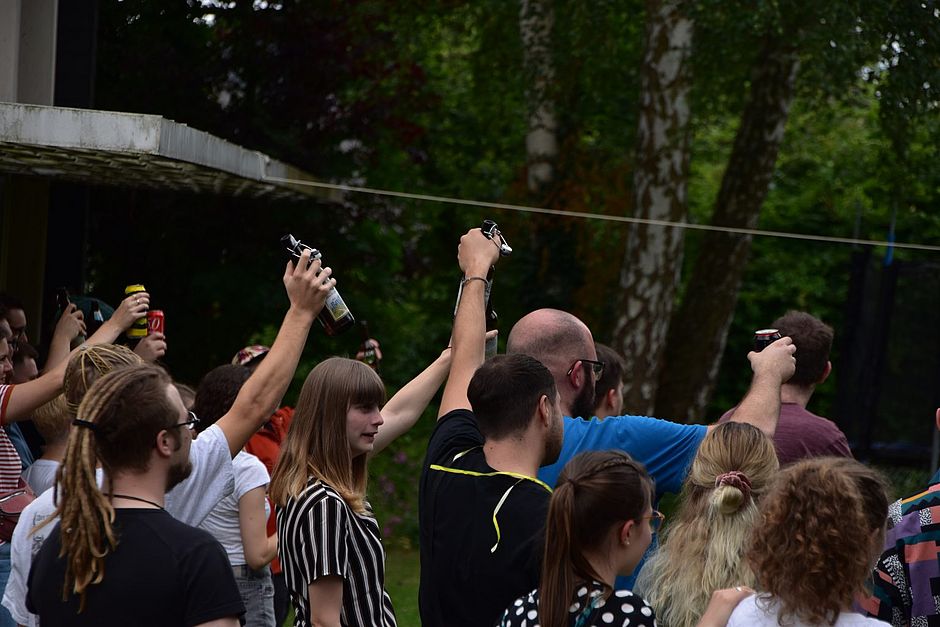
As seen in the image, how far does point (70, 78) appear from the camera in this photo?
25.7 ft

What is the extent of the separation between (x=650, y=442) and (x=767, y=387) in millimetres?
400

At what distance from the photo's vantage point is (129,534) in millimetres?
2562

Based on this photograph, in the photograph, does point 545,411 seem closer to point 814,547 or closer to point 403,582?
point 814,547

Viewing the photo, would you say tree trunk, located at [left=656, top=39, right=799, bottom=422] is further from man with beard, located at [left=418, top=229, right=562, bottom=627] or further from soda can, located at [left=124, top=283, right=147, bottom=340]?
man with beard, located at [left=418, top=229, right=562, bottom=627]

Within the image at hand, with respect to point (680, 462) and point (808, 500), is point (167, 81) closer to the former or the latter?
point (680, 462)

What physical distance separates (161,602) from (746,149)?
9.90m

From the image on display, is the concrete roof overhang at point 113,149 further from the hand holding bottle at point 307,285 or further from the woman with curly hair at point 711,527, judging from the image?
the woman with curly hair at point 711,527

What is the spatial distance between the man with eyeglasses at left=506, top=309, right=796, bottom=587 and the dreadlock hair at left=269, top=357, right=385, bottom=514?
19.5 inches

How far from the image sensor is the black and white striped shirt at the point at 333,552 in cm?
333

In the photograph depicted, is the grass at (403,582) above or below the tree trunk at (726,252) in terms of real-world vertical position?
below

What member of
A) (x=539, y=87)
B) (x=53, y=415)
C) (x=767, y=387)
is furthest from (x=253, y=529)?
(x=539, y=87)

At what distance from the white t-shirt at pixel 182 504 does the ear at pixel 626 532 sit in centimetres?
114

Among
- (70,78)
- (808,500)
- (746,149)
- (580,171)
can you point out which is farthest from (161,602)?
(580,171)

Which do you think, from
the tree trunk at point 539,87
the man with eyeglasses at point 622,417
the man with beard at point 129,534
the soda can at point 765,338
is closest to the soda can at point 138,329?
the man with eyeglasses at point 622,417
